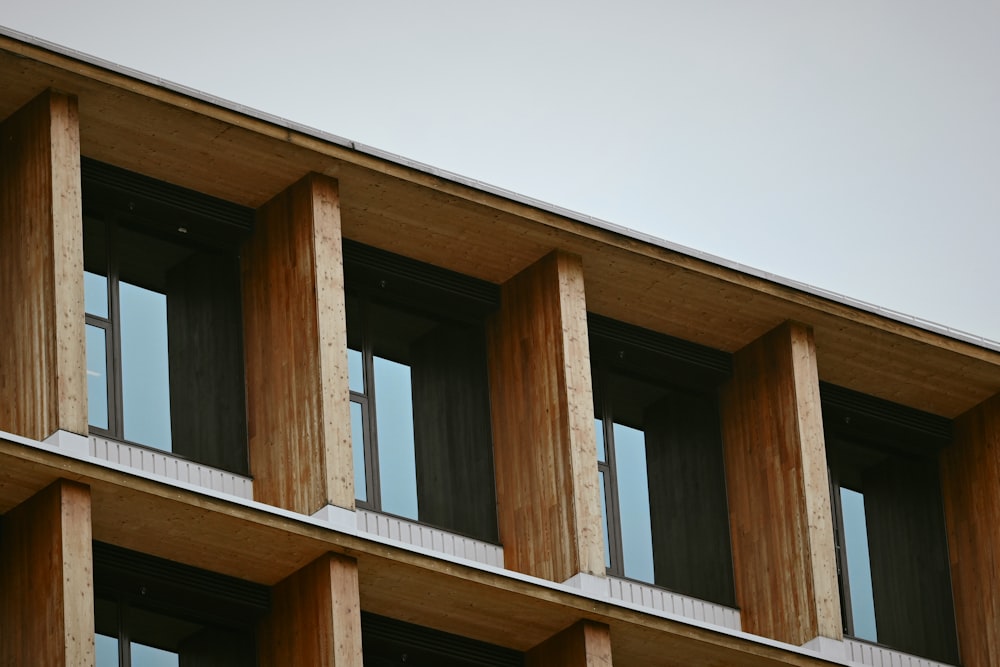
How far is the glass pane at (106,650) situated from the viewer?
107 feet

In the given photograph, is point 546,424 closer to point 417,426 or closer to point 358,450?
point 417,426

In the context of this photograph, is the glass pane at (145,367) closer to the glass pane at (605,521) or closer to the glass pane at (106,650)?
the glass pane at (106,650)

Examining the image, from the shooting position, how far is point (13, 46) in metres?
32.6

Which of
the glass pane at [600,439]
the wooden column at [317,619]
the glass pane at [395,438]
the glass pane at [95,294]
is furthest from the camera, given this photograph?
the glass pane at [600,439]

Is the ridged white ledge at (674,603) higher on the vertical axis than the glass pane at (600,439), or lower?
lower

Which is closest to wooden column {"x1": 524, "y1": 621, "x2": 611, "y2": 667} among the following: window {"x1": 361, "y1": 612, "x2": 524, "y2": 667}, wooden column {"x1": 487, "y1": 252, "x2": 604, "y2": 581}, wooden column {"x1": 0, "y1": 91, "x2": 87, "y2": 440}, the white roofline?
wooden column {"x1": 487, "y1": 252, "x2": 604, "y2": 581}

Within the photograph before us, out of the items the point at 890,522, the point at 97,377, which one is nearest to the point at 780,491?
the point at 890,522

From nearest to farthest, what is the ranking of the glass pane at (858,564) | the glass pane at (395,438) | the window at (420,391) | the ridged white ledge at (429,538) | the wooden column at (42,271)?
the wooden column at (42,271), the ridged white ledge at (429,538), the glass pane at (395,438), the window at (420,391), the glass pane at (858,564)

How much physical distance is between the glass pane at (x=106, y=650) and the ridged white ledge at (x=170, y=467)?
96.7 inches

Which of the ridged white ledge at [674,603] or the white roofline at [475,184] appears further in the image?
the ridged white ledge at [674,603]

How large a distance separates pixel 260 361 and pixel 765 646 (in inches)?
358

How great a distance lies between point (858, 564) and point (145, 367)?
45.8ft

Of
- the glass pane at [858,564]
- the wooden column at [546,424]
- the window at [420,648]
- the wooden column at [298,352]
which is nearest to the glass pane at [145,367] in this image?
the wooden column at [298,352]

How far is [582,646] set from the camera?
34562 millimetres
